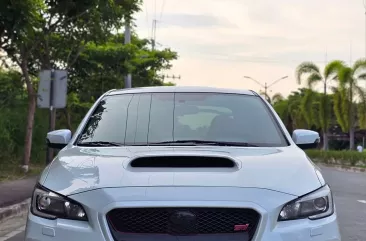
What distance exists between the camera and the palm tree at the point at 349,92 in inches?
1363

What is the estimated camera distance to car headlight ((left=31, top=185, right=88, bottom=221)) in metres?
3.37

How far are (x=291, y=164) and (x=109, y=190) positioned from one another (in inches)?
47.5

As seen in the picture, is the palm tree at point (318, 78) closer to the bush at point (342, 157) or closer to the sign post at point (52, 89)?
the bush at point (342, 157)

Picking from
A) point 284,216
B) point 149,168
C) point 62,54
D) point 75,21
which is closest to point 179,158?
point 149,168

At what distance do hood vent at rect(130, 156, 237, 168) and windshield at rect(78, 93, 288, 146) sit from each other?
0.67 meters

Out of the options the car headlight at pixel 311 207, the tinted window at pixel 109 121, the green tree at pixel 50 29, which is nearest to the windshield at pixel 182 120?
the tinted window at pixel 109 121

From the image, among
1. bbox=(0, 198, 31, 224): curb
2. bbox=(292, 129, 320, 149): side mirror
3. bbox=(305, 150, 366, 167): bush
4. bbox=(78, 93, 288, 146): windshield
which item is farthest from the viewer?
bbox=(305, 150, 366, 167): bush

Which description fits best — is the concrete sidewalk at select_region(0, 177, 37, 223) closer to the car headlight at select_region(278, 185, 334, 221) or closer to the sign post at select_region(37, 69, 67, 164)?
the sign post at select_region(37, 69, 67, 164)

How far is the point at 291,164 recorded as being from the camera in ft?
12.3

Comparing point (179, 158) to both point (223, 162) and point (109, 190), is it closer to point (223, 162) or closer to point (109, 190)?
point (223, 162)

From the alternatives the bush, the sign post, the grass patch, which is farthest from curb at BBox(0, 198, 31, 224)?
the bush

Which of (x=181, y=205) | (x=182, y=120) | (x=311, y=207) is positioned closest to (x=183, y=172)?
(x=181, y=205)

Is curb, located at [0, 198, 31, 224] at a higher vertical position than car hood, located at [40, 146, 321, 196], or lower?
lower

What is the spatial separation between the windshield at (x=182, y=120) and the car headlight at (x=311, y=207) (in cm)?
90
